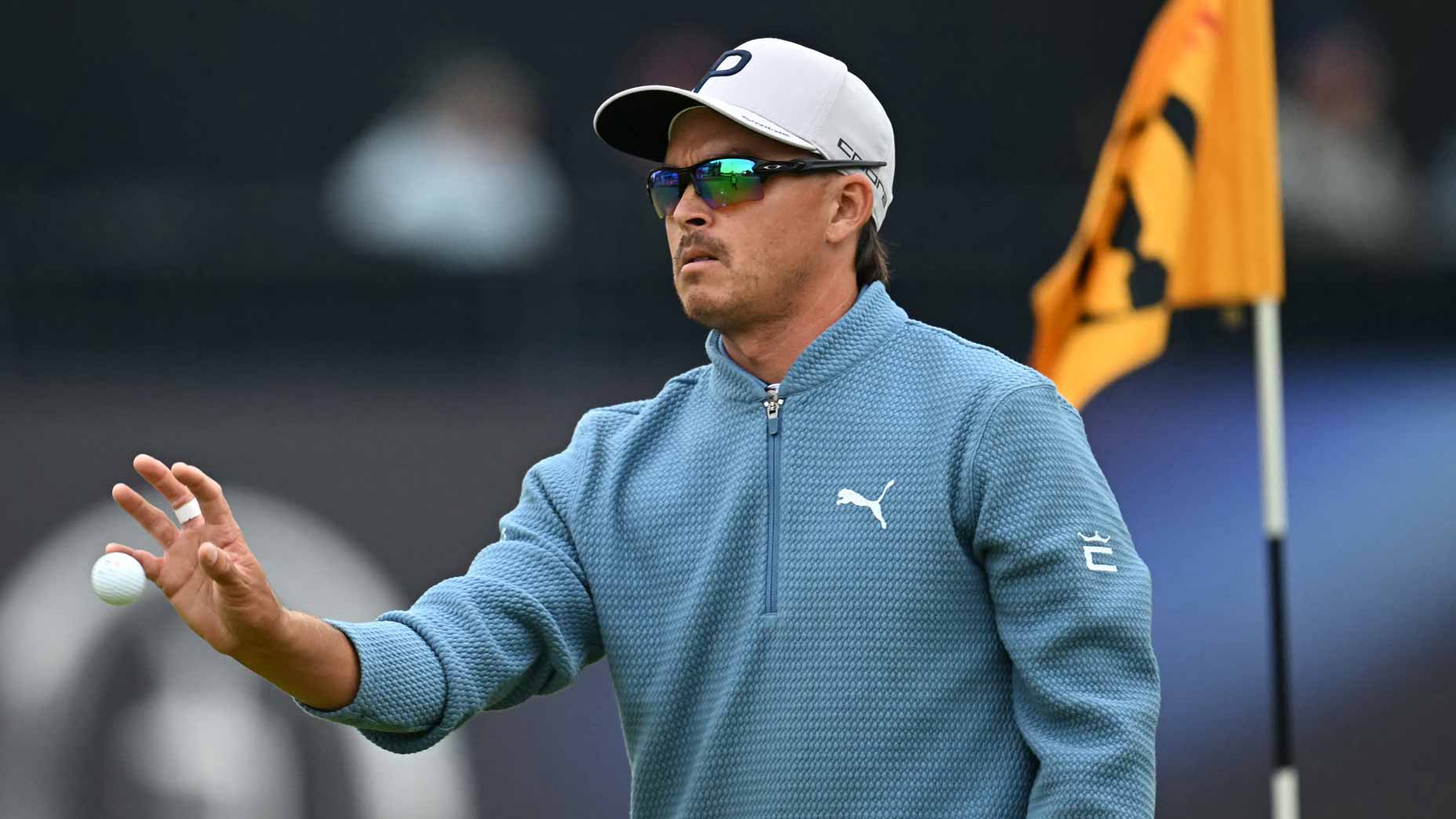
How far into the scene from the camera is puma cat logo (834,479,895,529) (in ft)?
9.96

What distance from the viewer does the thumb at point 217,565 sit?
271 cm

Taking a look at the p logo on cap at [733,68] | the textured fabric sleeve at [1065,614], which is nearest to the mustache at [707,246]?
the p logo on cap at [733,68]

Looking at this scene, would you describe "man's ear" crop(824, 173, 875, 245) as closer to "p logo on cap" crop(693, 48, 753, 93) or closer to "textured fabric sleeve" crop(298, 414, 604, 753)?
"p logo on cap" crop(693, 48, 753, 93)

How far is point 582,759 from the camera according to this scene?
6.78 meters

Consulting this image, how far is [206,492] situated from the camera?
110 inches

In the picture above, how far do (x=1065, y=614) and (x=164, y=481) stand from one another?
3.98 feet

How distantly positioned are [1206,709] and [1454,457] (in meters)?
1.20

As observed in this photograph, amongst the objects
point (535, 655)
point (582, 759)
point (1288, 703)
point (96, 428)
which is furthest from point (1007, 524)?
point (96, 428)

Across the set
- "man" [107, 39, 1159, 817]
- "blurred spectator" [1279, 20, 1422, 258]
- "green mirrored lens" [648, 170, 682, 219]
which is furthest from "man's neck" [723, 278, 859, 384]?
"blurred spectator" [1279, 20, 1422, 258]

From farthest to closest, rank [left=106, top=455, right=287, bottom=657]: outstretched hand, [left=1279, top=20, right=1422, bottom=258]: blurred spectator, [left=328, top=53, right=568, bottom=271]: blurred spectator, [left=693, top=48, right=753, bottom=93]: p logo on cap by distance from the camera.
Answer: [left=1279, top=20, right=1422, bottom=258]: blurred spectator < [left=328, top=53, right=568, bottom=271]: blurred spectator < [left=693, top=48, right=753, bottom=93]: p logo on cap < [left=106, top=455, right=287, bottom=657]: outstretched hand

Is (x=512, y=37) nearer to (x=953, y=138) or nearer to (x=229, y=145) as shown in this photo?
(x=229, y=145)

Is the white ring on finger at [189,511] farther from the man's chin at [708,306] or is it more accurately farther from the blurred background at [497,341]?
the blurred background at [497,341]

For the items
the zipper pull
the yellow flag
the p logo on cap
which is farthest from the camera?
the yellow flag

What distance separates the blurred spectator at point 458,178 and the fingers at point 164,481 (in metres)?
4.22
